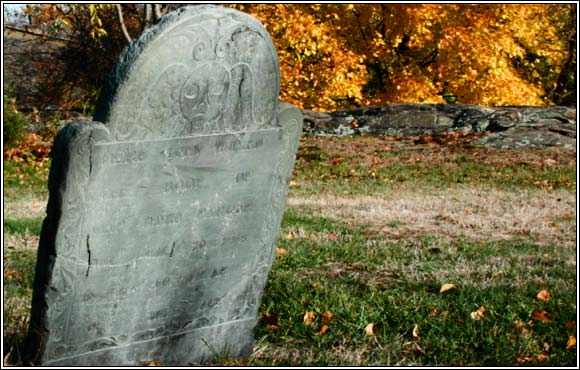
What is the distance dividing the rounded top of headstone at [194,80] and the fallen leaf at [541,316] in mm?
2057

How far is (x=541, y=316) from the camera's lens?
5047 mm

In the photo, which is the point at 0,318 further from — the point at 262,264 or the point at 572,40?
the point at 572,40

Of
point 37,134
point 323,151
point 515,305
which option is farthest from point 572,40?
point 515,305

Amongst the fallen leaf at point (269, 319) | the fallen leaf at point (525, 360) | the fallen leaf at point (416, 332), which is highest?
the fallen leaf at point (525, 360)

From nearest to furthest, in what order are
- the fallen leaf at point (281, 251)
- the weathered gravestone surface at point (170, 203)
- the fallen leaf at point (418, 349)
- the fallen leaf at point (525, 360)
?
the weathered gravestone surface at point (170, 203)
the fallen leaf at point (525, 360)
the fallen leaf at point (418, 349)
the fallen leaf at point (281, 251)

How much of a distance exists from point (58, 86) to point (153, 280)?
A: 67.8ft

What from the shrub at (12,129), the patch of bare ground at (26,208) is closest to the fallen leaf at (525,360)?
the patch of bare ground at (26,208)

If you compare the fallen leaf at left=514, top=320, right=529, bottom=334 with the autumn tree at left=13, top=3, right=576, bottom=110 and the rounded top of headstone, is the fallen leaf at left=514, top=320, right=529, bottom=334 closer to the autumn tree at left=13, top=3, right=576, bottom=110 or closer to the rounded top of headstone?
the rounded top of headstone

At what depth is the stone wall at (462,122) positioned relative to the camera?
14.9 m

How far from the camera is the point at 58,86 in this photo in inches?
934

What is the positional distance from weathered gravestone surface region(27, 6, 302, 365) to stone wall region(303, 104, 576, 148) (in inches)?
433

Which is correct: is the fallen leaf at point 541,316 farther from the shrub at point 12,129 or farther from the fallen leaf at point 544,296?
the shrub at point 12,129

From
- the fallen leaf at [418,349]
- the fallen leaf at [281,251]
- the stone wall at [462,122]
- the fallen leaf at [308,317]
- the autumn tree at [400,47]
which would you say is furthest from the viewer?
the autumn tree at [400,47]

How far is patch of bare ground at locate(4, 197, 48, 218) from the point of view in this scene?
9.20 metres
